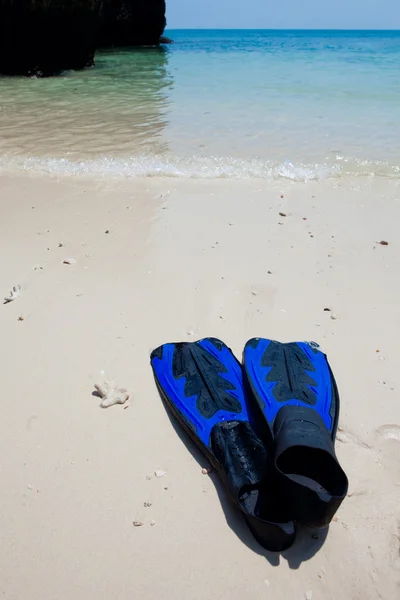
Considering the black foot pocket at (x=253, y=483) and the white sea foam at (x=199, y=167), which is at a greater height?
the white sea foam at (x=199, y=167)

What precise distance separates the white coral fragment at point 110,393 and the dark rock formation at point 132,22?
92.0ft

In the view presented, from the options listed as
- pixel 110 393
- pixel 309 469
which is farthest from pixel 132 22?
pixel 309 469

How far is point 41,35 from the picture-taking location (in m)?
14.1

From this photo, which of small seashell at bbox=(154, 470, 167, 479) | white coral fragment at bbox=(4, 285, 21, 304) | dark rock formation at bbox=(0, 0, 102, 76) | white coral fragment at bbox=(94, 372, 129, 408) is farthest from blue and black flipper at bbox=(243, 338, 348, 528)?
dark rock formation at bbox=(0, 0, 102, 76)

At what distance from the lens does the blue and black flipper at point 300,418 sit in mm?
1273

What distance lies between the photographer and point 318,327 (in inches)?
87.1

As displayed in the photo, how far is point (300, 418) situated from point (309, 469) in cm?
19

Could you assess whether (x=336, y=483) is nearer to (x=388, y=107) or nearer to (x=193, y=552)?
(x=193, y=552)

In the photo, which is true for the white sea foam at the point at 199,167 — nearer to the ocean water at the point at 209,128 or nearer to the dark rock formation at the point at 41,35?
the ocean water at the point at 209,128

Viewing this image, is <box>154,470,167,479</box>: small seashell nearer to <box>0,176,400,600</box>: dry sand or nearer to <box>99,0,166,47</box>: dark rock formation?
<box>0,176,400,600</box>: dry sand

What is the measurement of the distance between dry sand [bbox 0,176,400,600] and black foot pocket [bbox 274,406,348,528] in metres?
0.12

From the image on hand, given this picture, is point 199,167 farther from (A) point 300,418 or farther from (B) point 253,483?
(B) point 253,483

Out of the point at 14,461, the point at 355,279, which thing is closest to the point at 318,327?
the point at 355,279

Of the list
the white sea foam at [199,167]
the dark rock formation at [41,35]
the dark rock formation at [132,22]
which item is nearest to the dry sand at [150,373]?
the white sea foam at [199,167]
